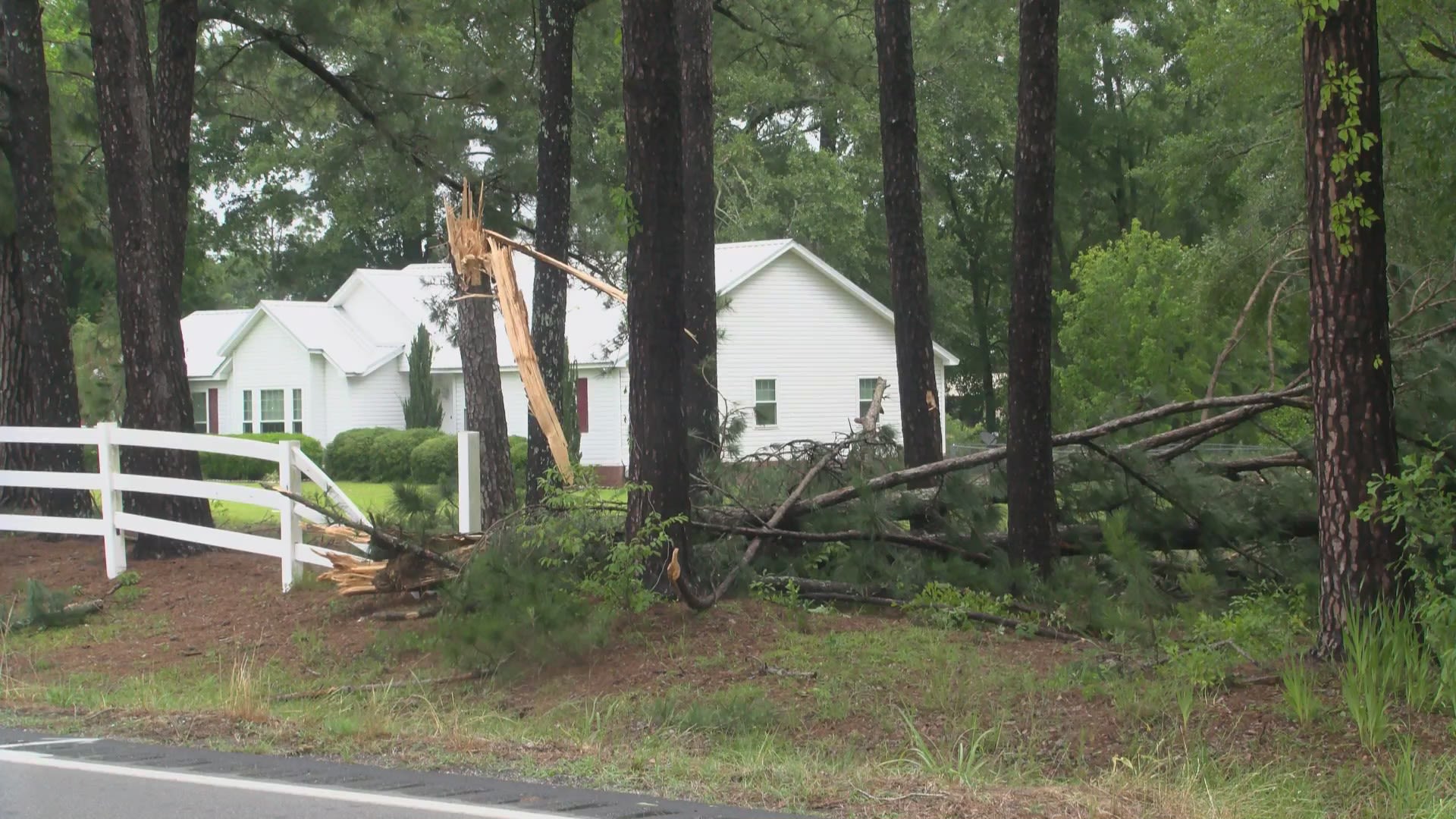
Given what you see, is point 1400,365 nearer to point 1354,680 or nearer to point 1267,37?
point 1354,680

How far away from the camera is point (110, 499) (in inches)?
512

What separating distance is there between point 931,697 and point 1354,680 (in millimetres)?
2202

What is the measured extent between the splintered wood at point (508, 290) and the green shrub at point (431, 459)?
21435mm

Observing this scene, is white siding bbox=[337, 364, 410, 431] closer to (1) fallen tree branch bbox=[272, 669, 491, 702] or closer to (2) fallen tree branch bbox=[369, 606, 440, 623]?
(2) fallen tree branch bbox=[369, 606, 440, 623]

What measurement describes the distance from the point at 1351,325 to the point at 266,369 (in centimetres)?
3803

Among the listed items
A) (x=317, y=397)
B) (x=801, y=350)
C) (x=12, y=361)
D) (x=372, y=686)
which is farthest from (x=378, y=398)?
(x=372, y=686)

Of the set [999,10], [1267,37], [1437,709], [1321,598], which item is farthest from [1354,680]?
[999,10]

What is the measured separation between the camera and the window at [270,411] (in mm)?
41719

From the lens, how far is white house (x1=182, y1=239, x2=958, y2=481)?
34.4 m

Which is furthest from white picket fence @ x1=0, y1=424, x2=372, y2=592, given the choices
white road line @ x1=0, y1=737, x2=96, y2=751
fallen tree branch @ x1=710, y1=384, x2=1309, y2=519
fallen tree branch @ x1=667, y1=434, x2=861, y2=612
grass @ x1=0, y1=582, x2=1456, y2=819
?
fallen tree branch @ x1=710, y1=384, x2=1309, y2=519

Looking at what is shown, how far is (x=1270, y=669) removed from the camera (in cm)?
796

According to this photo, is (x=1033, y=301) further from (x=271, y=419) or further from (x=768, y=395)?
(x=271, y=419)

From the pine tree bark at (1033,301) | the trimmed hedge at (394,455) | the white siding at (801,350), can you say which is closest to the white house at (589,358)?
the white siding at (801,350)

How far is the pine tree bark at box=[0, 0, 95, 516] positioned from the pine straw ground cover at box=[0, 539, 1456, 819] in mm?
5172
